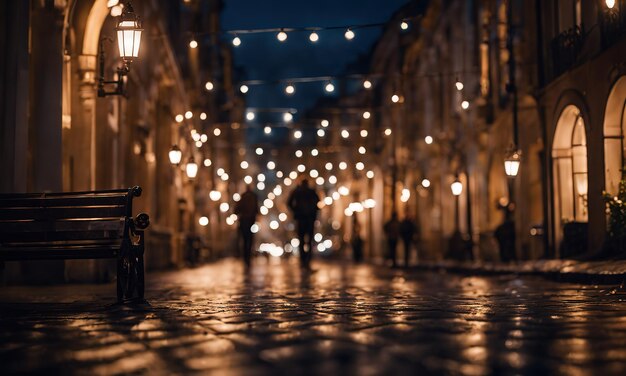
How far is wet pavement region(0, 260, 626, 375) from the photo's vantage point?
18.0 feet

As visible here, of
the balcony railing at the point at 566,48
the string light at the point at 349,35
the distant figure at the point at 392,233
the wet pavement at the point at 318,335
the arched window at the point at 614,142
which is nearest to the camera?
the wet pavement at the point at 318,335

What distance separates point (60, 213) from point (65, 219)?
89mm

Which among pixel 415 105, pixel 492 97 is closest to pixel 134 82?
pixel 492 97

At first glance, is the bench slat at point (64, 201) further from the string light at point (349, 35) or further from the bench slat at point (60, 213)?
the string light at point (349, 35)

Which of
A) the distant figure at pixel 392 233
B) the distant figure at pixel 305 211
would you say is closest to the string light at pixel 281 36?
the distant figure at pixel 305 211

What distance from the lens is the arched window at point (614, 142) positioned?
771 inches

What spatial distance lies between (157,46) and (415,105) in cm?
2497

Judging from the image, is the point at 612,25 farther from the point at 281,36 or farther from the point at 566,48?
the point at 281,36

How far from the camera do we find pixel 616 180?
19.7m

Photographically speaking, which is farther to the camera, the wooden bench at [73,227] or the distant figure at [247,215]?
the distant figure at [247,215]

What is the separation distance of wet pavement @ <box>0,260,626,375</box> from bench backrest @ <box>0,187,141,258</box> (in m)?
0.61

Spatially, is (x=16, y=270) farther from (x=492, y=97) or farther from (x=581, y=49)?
(x=492, y=97)

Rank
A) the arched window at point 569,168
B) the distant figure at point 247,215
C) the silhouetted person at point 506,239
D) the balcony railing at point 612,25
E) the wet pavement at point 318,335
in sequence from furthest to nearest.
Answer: the silhouetted person at point 506,239 → the distant figure at point 247,215 → the arched window at point 569,168 → the balcony railing at point 612,25 → the wet pavement at point 318,335

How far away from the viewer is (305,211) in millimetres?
23797
